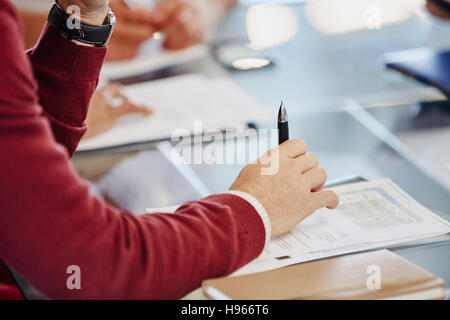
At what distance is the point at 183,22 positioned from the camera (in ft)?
5.78

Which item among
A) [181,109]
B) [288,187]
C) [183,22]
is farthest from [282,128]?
[183,22]

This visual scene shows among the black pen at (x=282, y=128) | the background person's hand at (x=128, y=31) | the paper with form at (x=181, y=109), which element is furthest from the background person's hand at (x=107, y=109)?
the black pen at (x=282, y=128)

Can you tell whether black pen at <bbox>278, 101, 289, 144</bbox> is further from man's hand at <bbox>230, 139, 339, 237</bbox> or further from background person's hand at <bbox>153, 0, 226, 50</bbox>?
background person's hand at <bbox>153, 0, 226, 50</bbox>

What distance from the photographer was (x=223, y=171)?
1.17 metres

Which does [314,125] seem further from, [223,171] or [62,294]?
[62,294]

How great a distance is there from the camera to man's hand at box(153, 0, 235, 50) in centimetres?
177

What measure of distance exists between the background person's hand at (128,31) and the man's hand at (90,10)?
2.41ft

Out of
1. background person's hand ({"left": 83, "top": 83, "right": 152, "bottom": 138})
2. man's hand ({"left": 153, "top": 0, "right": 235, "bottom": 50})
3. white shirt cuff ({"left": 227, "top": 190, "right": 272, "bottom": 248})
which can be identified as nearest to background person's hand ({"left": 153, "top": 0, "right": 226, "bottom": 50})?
man's hand ({"left": 153, "top": 0, "right": 235, "bottom": 50})

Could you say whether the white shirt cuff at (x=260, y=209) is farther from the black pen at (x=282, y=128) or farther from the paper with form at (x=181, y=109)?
the paper with form at (x=181, y=109)

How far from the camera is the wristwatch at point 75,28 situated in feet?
3.18

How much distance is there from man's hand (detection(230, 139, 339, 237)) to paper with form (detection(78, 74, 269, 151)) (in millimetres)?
429

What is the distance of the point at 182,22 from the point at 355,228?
3.35 ft

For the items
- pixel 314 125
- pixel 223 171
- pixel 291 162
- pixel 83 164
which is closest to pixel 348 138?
pixel 314 125
